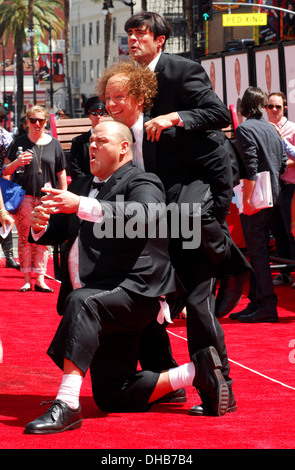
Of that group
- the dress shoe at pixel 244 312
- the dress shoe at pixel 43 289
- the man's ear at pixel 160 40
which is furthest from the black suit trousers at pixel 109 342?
the dress shoe at pixel 43 289

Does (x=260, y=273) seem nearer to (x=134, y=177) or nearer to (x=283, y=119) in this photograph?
(x=283, y=119)

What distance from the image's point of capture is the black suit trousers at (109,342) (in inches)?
194

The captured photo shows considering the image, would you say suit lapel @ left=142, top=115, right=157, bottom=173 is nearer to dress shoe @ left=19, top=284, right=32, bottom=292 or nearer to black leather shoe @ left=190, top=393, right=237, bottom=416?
black leather shoe @ left=190, top=393, right=237, bottom=416

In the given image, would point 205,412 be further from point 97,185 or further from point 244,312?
point 244,312

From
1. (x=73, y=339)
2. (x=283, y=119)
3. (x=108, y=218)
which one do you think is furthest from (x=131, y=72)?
(x=283, y=119)

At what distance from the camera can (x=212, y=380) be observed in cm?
529

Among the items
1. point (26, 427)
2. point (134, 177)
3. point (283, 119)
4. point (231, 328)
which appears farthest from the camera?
point (283, 119)

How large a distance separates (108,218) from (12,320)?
174 inches

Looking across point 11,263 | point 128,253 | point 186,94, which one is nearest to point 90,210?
point 128,253

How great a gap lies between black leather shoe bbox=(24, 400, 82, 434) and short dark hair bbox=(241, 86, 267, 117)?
14.4 ft

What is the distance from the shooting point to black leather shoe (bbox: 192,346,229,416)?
17.4 ft

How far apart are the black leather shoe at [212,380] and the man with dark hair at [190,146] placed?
0.07 meters

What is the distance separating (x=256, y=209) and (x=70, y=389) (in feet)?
13.1
